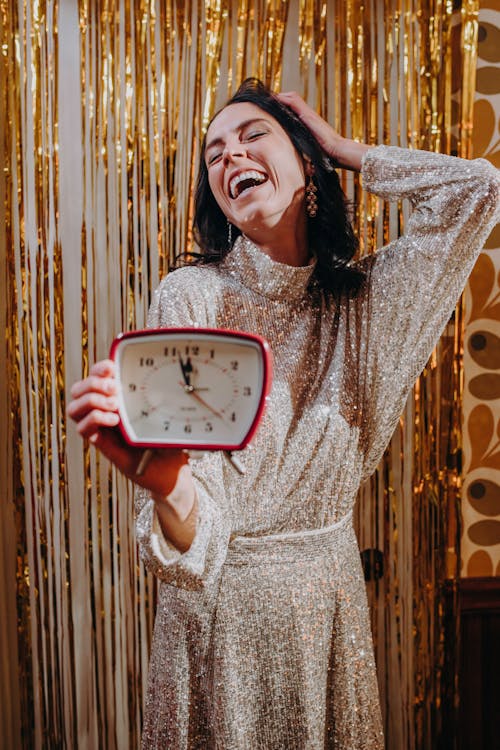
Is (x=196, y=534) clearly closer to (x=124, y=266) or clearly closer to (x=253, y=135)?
(x=253, y=135)

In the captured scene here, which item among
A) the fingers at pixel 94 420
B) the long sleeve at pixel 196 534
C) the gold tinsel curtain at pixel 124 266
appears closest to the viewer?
the fingers at pixel 94 420

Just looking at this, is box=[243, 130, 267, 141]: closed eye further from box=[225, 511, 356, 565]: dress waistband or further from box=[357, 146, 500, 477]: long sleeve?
box=[225, 511, 356, 565]: dress waistband

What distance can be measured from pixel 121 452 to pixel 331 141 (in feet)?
2.18

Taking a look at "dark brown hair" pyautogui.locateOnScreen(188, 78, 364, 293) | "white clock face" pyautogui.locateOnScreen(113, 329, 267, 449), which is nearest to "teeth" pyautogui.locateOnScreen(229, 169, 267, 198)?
"dark brown hair" pyautogui.locateOnScreen(188, 78, 364, 293)

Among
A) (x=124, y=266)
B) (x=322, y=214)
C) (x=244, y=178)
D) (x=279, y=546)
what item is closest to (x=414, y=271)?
(x=322, y=214)

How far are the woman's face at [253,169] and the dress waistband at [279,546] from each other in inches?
18.4

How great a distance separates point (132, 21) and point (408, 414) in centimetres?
108

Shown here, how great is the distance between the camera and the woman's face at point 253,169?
2.94ft

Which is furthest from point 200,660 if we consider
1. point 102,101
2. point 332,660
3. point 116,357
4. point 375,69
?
point 375,69

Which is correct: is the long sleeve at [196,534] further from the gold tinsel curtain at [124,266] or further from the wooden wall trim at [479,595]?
the wooden wall trim at [479,595]

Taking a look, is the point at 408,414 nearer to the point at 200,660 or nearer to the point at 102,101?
the point at 200,660

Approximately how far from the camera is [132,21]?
1.31m

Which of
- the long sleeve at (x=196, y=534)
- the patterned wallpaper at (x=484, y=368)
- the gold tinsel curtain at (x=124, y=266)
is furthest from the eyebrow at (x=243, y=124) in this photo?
the patterned wallpaper at (x=484, y=368)

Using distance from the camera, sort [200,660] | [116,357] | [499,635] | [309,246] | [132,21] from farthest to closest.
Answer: [499,635] → [132,21] → [309,246] → [200,660] → [116,357]
